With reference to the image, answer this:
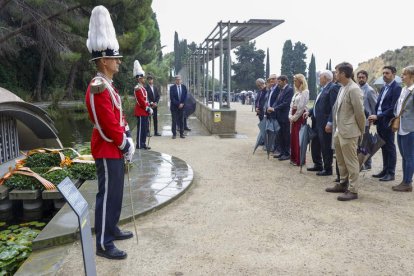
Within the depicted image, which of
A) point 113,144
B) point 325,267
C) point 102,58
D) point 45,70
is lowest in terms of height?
point 325,267

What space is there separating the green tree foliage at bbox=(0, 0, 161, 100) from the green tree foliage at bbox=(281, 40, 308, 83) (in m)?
37.2

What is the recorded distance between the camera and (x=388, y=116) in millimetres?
6129

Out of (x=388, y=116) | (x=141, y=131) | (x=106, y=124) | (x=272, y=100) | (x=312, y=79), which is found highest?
(x=312, y=79)

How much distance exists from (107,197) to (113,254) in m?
0.51

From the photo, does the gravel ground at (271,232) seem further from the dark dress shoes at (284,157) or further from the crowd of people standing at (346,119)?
the dark dress shoes at (284,157)

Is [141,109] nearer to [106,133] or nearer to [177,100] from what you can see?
[177,100]

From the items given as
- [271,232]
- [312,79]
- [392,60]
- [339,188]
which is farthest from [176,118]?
[392,60]

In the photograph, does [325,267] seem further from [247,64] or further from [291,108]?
[247,64]

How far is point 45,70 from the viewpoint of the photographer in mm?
26203

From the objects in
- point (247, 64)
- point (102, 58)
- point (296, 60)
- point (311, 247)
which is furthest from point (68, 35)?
point (296, 60)

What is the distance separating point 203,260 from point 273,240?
0.83m

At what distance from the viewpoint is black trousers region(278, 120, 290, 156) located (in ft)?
26.2

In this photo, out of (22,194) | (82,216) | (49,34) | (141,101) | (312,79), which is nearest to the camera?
(82,216)

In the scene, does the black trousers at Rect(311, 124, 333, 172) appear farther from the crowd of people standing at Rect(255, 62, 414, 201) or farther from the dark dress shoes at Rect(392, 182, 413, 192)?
the dark dress shoes at Rect(392, 182, 413, 192)
